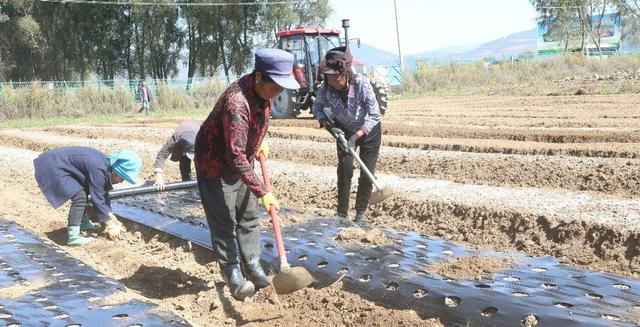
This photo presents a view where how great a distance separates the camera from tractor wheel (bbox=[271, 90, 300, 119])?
52.9 ft

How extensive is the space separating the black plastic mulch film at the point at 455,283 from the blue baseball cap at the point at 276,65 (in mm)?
1343

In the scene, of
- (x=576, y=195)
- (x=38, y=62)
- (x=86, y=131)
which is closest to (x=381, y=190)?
(x=576, y=195)

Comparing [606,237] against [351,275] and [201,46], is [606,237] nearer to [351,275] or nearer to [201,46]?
[351,275]

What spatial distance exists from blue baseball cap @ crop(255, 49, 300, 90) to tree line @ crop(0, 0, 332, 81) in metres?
37.2

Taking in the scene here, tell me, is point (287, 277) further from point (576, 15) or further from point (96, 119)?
point (576, 15)

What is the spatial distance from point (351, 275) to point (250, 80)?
140cm

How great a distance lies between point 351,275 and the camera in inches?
163

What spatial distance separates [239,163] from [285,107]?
514 inches

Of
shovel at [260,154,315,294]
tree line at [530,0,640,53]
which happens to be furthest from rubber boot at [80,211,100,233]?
tree line at [530,0,640,53]

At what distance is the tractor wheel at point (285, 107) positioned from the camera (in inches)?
635

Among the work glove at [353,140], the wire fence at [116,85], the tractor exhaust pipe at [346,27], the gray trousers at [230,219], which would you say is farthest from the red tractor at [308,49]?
the wire fence at [116,85]

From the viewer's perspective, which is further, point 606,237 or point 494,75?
point 494,75

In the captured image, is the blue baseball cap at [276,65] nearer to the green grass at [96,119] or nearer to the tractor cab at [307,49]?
the tractor cab at [307,49]

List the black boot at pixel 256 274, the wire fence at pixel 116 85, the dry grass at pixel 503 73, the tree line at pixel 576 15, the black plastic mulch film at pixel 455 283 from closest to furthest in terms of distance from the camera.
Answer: the black plastic mulch film at pixel 455 283 → the black boot at pixel 256 274 → the wire fence at pixel 116 85 → the dry grass at pixel 503 73 → the tree line at pixel 576 15
